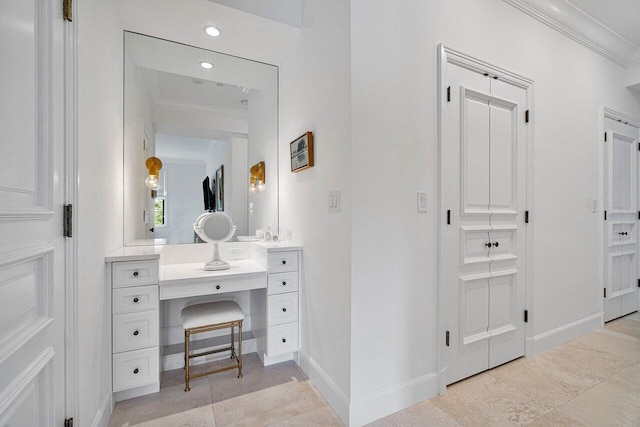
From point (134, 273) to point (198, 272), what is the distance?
418mm

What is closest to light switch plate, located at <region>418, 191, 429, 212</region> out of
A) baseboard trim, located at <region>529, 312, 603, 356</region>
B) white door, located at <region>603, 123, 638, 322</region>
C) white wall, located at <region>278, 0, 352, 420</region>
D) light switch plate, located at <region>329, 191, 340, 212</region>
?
white wall, located at <region>278, 0, 352, 420</region>

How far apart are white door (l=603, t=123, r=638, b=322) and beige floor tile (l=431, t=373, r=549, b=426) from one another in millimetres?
2044

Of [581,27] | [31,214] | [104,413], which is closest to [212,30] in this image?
[31,214]

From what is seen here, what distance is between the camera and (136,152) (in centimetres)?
224

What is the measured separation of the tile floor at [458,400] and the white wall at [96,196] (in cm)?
38

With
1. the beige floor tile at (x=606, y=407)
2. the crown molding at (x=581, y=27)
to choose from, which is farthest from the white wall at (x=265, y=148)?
the beige floor tile at (x=606, y=407)

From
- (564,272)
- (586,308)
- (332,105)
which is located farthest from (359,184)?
(586,308)

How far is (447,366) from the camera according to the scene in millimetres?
1874

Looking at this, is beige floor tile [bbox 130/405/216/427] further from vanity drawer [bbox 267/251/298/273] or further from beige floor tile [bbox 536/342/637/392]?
beige floor tile [bbox 536/342/637/392]

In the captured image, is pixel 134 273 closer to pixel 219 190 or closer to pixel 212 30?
pixel 219 190

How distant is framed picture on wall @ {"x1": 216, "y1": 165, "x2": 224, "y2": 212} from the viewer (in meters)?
2.52

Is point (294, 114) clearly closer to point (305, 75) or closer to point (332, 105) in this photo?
point (305, 75)

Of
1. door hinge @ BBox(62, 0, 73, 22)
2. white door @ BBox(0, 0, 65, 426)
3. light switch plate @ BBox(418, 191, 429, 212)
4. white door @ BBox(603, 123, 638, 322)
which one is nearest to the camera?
white door @ BBox(0, 0, 65, 426)

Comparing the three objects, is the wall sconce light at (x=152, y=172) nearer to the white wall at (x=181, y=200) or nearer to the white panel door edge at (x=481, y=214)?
the white wall at (x=181, y=200)
